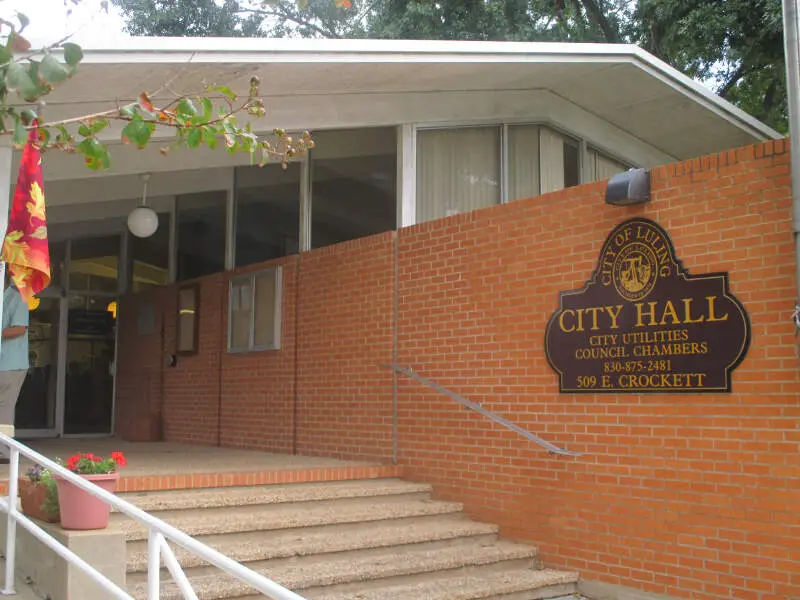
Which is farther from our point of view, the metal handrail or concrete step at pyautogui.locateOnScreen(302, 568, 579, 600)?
the metal handrail

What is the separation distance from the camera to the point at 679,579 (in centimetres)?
563

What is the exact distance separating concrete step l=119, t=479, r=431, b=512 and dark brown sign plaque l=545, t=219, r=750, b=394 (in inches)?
75.1

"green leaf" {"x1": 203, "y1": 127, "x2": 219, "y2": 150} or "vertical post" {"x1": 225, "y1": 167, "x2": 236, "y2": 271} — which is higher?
"vertical post" {"x1": 225, "y1": 167, "x2": 236, "y2": 271}

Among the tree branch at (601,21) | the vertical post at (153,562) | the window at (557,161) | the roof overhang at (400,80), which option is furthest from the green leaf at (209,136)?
the tree branch at (601,21)

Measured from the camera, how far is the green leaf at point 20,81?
3.07 m

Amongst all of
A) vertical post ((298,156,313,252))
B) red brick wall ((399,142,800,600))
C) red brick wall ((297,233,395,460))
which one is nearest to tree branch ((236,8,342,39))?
vertical post ((298,156,313,252))

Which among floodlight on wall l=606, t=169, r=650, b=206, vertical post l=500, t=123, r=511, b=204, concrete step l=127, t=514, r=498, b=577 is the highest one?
vertical post l=500, t=123, r=511, b=204

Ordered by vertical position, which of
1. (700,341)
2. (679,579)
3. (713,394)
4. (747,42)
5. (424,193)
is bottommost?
(679,579)

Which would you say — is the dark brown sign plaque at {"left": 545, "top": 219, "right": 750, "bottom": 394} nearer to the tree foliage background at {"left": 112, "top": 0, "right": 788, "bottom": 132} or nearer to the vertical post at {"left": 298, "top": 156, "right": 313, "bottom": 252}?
the vertical post at {"left": 298, "top": 156, "right": 313, "bottom": 252}

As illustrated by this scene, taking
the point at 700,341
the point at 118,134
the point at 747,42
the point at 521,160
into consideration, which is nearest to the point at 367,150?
the point at 521,160

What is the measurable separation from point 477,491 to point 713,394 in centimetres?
233

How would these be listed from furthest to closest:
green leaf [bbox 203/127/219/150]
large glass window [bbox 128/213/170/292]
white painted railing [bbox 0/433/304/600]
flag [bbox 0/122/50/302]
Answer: large glass window [bbox 128/213/170/292] < flag [bbox 0/122/50/302] < green leaf [bbox 203/127/219/150] < white painted railing [bbox 0/433/304/600]

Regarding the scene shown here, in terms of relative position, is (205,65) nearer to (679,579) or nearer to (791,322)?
(791,322)

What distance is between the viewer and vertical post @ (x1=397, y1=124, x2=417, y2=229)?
28.9ft
